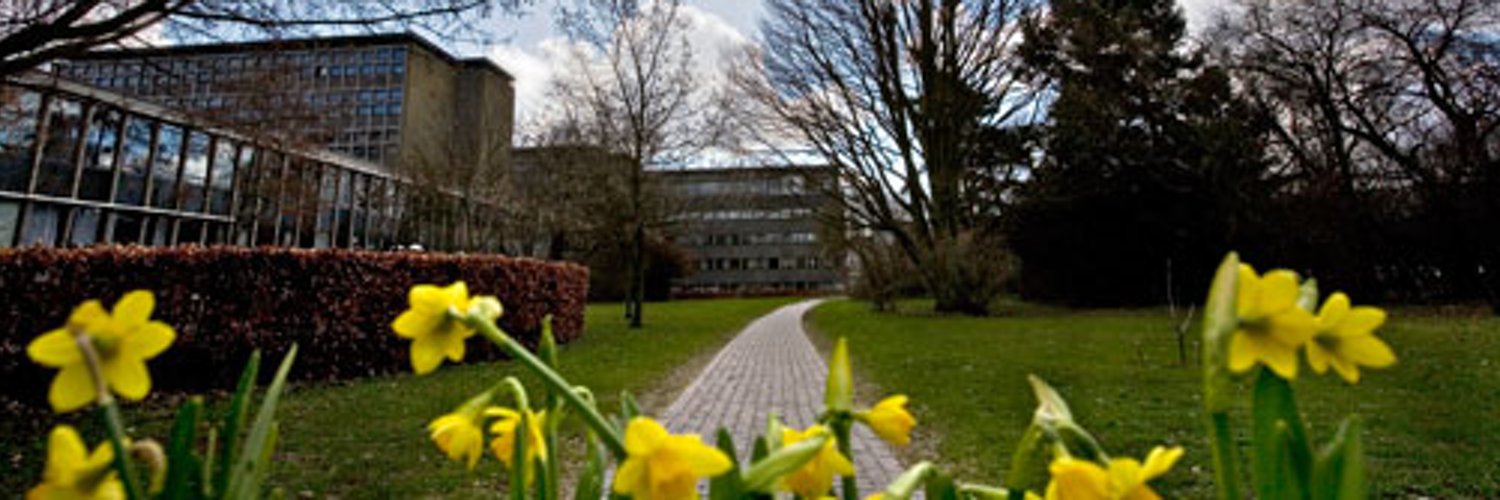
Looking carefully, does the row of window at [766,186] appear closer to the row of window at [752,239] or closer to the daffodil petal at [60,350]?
the daffodil petal at [60,350]

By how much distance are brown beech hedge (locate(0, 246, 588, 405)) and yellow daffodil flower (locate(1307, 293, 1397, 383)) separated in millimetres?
9022

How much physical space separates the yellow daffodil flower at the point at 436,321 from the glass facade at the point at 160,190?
763 inches

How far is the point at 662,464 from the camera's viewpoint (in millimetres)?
Result: 538

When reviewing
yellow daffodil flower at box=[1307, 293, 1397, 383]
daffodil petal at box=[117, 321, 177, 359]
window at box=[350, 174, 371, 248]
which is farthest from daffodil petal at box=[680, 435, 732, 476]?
window at box=[350, 174, 371, 248]

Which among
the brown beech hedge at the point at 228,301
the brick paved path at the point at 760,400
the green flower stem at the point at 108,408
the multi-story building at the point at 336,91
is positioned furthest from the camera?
the multi-story building at the point at 336,91

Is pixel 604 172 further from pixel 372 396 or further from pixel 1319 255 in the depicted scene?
pixel 1319 255

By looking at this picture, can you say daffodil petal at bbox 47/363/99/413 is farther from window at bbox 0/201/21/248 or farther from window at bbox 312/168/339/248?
window at bbox 312/168/339/248

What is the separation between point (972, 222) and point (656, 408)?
693 inches

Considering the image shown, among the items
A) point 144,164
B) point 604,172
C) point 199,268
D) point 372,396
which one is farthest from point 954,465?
point 144,164

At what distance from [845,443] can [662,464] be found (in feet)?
0.79

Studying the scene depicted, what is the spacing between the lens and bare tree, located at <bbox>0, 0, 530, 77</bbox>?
485cm

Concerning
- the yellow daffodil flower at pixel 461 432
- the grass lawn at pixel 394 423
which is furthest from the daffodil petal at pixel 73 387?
the grass lawn at pixel 394 423

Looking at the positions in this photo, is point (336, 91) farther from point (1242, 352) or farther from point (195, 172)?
point (1242, 352)

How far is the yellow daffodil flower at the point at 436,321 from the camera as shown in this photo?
0.61m
